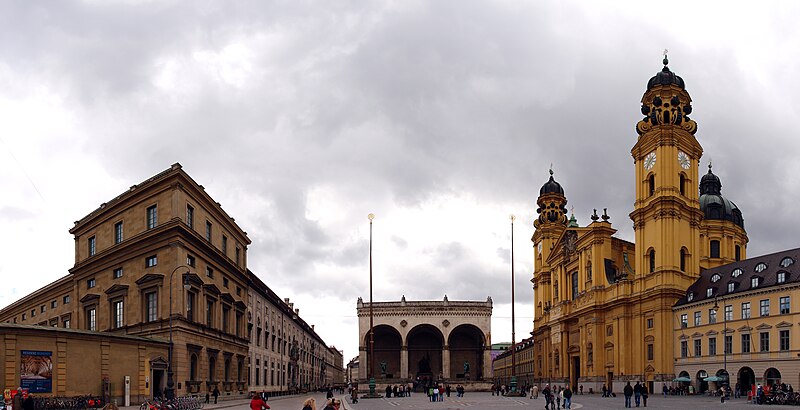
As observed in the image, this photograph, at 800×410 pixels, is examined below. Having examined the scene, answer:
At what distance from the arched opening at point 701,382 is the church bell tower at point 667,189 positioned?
8931 mm

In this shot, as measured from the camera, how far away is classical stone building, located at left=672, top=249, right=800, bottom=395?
6000cm

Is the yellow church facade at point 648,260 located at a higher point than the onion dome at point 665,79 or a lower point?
lower

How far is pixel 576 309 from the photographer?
9388 centimetres

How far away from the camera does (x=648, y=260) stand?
261ft

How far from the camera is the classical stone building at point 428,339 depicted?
123438 millimetres

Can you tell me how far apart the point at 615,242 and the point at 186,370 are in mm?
56116

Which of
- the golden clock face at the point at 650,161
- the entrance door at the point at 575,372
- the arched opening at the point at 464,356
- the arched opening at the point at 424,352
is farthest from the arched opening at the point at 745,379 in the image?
the arched opening at the point at 424,352

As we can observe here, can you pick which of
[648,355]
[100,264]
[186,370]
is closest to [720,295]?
[648,355]

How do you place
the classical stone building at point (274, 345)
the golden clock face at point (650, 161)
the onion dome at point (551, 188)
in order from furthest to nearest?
the onion dome at point (551, 188)
the golden clock face at point (650, 161)
the classical stone building at point (274, 345)

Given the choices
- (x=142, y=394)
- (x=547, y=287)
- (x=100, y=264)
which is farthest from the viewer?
(x=547, y=287)

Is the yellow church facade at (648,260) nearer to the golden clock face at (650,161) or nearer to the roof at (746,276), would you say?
the golden clock face at (650,161)

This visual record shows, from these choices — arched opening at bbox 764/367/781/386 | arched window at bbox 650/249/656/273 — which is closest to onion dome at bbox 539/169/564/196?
arched window at bbox 650/249/656/273

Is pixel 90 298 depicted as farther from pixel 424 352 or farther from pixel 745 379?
pixel 424 352

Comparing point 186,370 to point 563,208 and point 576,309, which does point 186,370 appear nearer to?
point 576,309
